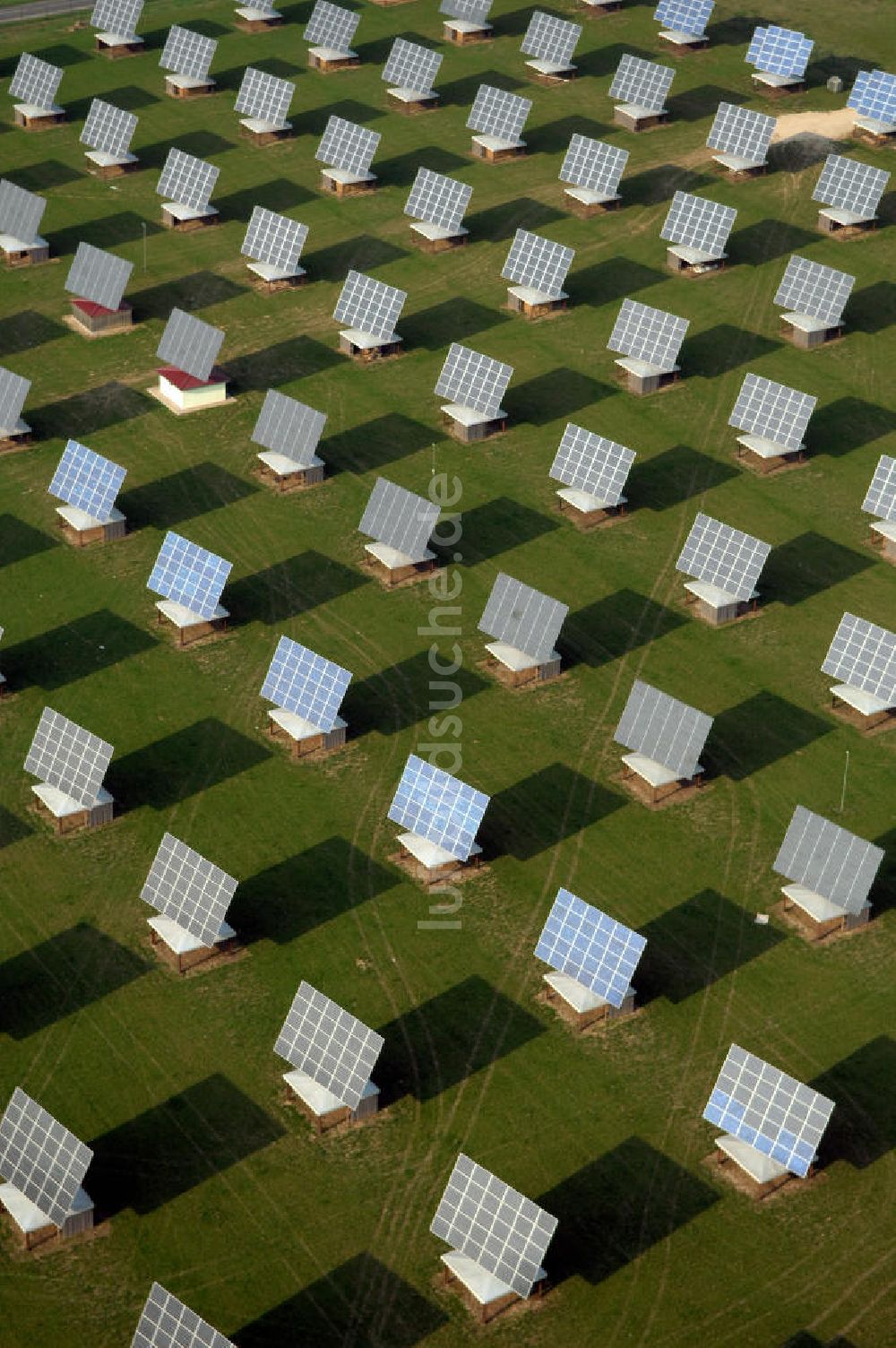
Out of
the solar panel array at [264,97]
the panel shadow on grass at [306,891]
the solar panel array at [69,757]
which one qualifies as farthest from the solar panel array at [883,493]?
the solar panel array at [264,97]

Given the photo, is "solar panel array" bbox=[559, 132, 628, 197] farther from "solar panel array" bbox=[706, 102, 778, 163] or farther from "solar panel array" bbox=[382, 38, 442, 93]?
"solar panel array" bbox=[382, 38, 442, 93]

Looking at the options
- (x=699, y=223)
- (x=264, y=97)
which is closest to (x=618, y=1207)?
(x=699, y=223)

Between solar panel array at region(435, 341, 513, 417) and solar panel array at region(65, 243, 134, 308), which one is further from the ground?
solar panel array at region(435, 341, 513, 417)

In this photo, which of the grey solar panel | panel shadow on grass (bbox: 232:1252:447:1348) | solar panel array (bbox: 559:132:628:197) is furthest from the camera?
solar panel array (bbox: 559:132:628:197)

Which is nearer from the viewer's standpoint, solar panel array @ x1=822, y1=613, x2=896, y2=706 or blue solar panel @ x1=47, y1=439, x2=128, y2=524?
solar panel array @ x1=822, y1=613, x2=896, y2=706

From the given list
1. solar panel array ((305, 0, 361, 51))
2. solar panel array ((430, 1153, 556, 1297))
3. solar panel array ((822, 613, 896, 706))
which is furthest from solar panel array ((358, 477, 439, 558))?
solar panel array ((305, 0, 361, 51))

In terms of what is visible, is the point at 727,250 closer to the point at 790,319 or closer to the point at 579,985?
the point at 790,319

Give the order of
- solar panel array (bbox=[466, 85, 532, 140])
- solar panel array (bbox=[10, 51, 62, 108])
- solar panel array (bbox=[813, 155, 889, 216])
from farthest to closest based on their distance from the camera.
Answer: solar panel array (bbox=[10, 51, 62, 108]) → solar panel array (bbox=[466, 85, 532, 140]) → solar panel array (bbox=[813, 155, 889, 216])

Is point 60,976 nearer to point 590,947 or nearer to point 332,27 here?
point 590,947
